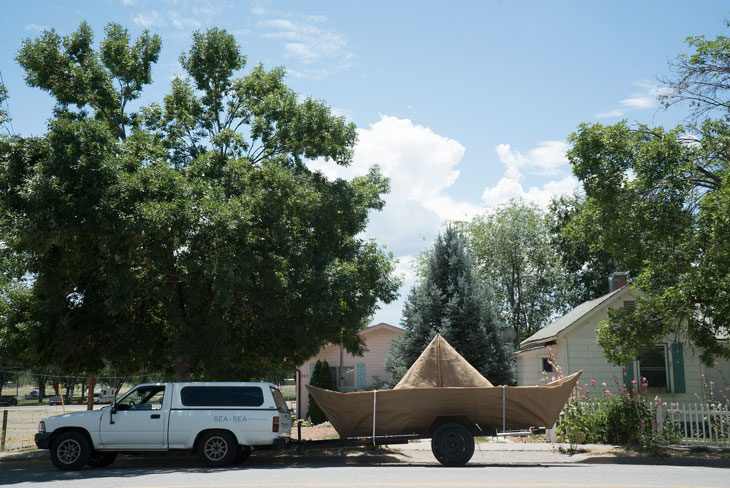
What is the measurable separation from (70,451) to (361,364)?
Answer: 1931 centimetres

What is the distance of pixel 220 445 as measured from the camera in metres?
13.1

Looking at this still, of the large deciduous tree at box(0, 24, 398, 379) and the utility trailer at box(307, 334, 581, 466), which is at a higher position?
the large deciduous tree at box(0, 24, 398, 379)

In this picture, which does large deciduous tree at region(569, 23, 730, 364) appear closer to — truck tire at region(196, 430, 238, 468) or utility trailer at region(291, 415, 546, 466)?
utility trailer at region(291, 415, 546, 466)

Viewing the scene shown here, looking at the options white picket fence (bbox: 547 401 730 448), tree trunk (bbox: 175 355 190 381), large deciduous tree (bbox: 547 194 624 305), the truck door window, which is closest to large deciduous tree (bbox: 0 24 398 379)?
tree trunk (bbox: 175 355 190 381)

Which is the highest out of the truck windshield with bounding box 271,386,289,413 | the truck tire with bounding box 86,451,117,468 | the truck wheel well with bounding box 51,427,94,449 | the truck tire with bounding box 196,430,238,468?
the truck windshield with bounding box 271,386,289,413

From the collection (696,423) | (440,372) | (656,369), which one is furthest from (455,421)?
(656,369)

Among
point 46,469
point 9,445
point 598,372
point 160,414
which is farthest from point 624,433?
point 9,445

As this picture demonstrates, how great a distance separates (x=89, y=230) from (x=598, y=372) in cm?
1561

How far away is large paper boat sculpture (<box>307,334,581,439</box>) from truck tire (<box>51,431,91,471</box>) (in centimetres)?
492

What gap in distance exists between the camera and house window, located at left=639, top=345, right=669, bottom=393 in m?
19.5

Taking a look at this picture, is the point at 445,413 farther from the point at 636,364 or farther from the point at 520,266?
the point at 520,266

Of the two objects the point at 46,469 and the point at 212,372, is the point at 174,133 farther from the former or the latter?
the point at 46,469

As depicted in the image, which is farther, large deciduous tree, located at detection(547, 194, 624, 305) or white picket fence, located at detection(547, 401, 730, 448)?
large deciduous tree, located at detection(547, 194, 624, 305)

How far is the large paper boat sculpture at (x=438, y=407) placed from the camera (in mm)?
13016
